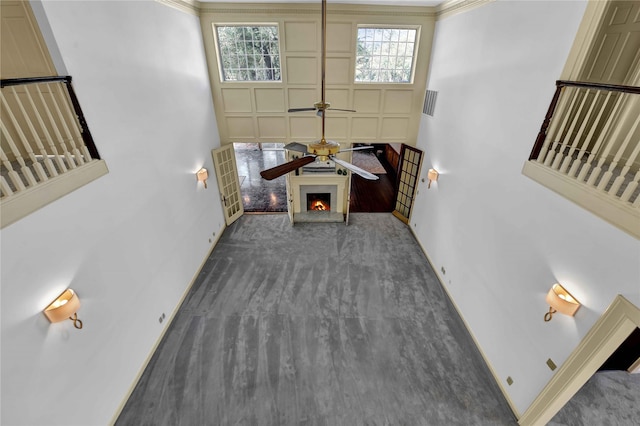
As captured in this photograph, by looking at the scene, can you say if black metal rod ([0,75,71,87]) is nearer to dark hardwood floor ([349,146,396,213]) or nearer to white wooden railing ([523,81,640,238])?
white wooden railing ([523,81,640,238])

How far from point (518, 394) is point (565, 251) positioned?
1892 millimetres

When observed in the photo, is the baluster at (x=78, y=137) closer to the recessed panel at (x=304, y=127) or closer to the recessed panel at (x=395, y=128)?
the recessed panel at (x=304, y=127)

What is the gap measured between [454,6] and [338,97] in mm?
2571

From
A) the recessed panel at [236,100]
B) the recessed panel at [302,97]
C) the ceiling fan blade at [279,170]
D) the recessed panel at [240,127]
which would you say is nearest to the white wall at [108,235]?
the recessed panel at [236,100]

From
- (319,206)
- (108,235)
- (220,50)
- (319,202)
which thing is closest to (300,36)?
(220,50)

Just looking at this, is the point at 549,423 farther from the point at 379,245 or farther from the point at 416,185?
the point at 416,185

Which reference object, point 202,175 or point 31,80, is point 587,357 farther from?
point 202,175

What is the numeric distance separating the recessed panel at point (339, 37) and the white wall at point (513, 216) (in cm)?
182

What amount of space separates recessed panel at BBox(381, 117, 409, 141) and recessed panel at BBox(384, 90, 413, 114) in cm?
18

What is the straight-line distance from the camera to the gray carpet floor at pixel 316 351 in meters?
3.36

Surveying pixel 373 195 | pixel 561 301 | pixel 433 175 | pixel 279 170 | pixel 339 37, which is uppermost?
pixel 339 37

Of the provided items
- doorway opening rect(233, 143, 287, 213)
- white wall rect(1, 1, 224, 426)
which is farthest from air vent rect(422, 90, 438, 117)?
white wall rect(1, 1, 224, 426)

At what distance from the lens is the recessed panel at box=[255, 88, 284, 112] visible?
609cm

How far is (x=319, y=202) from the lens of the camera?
7551 millimetres
